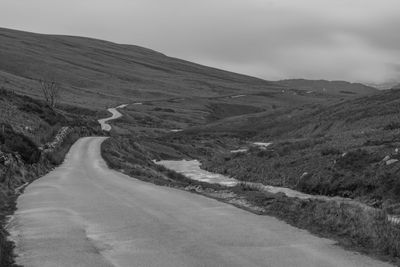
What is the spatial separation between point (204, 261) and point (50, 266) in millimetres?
3094

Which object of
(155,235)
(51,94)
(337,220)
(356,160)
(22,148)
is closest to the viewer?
(155,235)

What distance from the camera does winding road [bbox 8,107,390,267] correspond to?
10.5m

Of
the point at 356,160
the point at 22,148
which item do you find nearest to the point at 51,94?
the point at 22,148

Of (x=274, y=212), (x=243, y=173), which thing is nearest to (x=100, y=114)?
(x=243, y=173)

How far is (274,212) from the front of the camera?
1592 centimetres

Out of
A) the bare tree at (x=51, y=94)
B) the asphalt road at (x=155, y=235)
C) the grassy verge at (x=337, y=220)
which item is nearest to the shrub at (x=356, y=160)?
the grassy verge at (x=337, y=220)

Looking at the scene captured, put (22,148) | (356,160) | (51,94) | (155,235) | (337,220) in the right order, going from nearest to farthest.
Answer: (155,235)
(337,220)
(356,160)
(22,148)
(51,94)

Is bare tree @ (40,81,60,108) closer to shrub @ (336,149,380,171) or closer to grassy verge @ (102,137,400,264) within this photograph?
shrub @ (336,149,380,171)

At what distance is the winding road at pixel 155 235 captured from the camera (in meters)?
10.5

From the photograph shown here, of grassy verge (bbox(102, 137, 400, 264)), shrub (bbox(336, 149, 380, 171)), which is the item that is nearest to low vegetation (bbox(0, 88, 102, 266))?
grassy verge (bbox(102, 137, 400, 264))

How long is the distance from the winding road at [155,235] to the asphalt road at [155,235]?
0.02 metres

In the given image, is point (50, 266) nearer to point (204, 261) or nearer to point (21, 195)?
point (204, 261)

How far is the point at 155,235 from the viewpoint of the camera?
1288 cm

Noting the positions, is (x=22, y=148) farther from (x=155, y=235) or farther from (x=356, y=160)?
(x=155, y=235)
